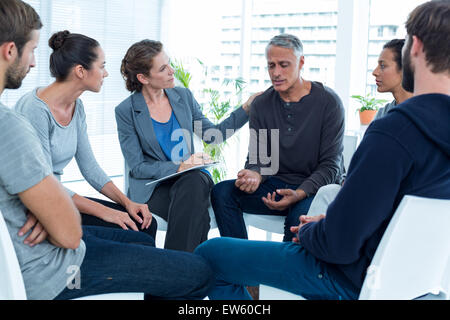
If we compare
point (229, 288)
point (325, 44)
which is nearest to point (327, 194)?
point (229, 288)

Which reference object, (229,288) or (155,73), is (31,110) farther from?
(229,288)

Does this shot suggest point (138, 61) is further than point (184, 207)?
Yes

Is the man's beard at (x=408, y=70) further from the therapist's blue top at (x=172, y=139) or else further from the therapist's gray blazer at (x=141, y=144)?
the therapist's blue top at (x=172, y=139)

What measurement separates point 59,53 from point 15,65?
A: 90 centimetres

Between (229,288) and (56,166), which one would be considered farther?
(56,166)

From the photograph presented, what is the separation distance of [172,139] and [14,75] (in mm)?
1416

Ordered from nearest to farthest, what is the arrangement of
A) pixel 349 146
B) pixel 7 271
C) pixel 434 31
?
1. pixel 7 271
2. pixel 434 31
3. pixel 349 146

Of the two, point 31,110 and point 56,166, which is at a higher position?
point 31,110

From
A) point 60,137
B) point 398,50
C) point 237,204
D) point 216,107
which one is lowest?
point 237,204

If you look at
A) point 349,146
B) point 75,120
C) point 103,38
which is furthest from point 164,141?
point 103,38

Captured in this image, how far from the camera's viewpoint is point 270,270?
4.60 ft

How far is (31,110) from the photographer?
2.01 meters

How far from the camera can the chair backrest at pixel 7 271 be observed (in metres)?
1.05

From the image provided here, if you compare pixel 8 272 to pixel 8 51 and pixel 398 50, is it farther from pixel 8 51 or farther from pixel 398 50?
pixel 398 50
